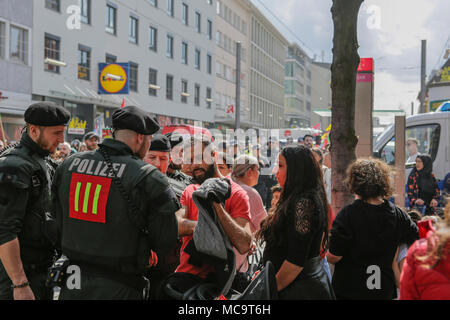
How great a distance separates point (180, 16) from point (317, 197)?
119 feet

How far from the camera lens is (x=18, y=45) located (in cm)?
→ 2042

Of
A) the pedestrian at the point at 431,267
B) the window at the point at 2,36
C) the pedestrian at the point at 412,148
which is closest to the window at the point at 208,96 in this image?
the window at the point at 2,36

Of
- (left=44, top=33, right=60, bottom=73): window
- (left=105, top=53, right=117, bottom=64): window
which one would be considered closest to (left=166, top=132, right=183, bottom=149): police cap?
(left=44, top=33, right=60, bottom=73): window

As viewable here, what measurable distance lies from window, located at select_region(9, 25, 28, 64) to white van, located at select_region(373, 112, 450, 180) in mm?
16322

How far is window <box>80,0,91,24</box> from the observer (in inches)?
978

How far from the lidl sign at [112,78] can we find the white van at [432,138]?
658 inches

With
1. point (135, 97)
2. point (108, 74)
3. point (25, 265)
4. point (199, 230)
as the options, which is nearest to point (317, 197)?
point (199, 230)

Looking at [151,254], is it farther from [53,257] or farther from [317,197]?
[317,197]

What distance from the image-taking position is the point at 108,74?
82.2ft

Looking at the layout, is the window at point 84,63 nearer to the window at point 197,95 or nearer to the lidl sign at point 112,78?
the lidl sign at point 112,78

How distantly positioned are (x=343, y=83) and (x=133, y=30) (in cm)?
2801

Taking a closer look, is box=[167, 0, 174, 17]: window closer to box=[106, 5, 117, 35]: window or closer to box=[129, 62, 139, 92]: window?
box=[129, 62, 139, 92]: window

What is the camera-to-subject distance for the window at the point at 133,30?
30281 millimetres

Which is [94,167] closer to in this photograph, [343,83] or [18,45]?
[343,83]
